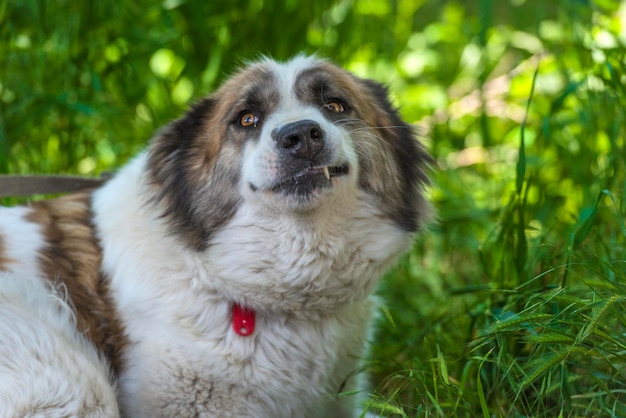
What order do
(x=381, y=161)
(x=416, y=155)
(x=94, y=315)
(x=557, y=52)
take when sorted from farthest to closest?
(x=557, y=52)
(x=416, y=155)
(x=381, y=161)
(x=94, y=315)

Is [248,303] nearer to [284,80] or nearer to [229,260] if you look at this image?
[229,260]

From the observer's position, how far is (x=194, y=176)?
254 cm

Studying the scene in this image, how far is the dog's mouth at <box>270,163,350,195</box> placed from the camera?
2221 millimetres

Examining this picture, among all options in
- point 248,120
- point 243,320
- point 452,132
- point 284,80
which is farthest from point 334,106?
point 452,132

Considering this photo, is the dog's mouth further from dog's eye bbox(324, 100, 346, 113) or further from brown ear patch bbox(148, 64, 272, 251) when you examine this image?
dog's eye bbox(324, 100, 346, 113)

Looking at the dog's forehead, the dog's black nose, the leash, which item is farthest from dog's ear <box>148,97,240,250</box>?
the leash

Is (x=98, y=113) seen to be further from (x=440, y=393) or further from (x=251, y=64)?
(x=440, y=393)

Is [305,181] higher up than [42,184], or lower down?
higher up

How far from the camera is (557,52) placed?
4031mm

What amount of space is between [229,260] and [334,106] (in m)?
0.65

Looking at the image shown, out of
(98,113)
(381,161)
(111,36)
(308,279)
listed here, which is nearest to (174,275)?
(308,279)

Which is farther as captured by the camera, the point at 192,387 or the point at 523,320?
the point at 192,387

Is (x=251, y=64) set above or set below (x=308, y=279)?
above

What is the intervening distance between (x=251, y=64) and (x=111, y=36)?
4.18 ft
